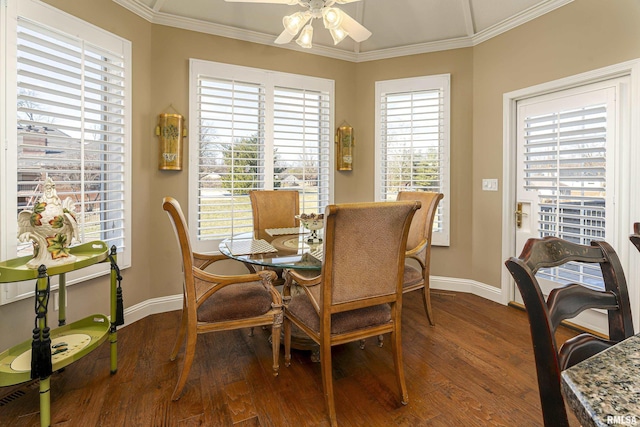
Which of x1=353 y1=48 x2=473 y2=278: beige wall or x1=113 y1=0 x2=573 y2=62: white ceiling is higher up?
x1=113 y1=0 x2=573 y2=62: white ceiling

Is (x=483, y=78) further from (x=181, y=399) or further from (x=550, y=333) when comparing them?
(x=181, y=399)

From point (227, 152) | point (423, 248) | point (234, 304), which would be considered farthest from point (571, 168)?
point (227, 152)

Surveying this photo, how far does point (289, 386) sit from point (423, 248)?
1566 millimetres

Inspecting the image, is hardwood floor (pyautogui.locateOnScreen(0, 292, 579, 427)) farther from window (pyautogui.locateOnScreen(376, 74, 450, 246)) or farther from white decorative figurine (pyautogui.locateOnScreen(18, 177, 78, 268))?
window (pyautogui.locateOnScreen(376, 74, 450, 246))

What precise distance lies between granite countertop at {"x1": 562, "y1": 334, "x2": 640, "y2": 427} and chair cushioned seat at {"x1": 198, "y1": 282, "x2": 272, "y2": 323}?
1688 millimetres

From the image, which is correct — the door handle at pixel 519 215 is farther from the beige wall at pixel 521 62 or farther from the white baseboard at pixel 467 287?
the white baseboard at pixel 467 287

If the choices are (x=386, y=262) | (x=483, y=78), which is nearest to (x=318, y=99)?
(x=483, y=78)

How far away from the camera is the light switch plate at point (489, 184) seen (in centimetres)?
346

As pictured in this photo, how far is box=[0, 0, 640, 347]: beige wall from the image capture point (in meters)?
2.59

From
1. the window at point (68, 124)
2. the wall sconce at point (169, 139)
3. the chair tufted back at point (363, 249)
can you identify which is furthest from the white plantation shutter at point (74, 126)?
the chair tufted back at point (363, 249)

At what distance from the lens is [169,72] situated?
10.3 feet

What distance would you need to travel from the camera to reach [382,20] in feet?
12.2

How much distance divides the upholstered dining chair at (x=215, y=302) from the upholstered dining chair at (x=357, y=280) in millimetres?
253

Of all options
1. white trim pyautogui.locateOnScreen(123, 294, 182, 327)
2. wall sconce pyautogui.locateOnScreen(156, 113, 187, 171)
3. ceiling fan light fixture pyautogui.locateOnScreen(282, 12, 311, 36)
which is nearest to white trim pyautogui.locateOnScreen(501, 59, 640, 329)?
ceiling fan light fixture pyautogui.locateOnScreen(282, 12, 311, 36)
